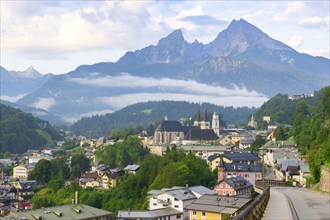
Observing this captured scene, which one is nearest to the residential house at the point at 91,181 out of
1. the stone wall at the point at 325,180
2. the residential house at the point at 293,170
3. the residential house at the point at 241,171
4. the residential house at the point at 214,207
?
the residential house at the point at 241,171

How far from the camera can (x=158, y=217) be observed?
48469 mm

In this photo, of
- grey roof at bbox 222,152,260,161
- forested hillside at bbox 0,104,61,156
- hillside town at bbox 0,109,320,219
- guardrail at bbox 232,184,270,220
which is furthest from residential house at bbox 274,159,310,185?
forested hillside at bbox 0,104,61,156

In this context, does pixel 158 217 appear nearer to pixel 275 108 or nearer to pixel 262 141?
pixel 262 141

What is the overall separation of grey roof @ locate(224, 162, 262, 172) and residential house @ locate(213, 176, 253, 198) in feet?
21.8

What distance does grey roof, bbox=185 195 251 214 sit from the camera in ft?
131

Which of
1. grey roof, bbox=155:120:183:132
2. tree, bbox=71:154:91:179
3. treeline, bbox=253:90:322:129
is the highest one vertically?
treeline, bbox=253:90:322:129

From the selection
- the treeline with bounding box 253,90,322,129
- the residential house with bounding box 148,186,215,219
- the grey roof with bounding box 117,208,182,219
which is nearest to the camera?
the grey roof with bounding box 117,208,182,219

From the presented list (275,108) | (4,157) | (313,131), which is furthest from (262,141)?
(4,157)

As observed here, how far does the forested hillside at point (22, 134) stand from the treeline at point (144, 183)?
300ft

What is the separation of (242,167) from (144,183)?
1390 centimetres

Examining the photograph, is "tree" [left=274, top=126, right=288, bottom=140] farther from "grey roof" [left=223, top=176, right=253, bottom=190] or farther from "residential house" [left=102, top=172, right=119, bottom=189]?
"grey roof" [left=223, top=176, right=253, bottom=190]

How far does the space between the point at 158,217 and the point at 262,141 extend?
4291 centimetres

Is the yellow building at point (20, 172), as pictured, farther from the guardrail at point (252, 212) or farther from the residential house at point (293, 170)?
the guardrail at point (252, 212)

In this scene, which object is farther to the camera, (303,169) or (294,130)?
(294,130)
